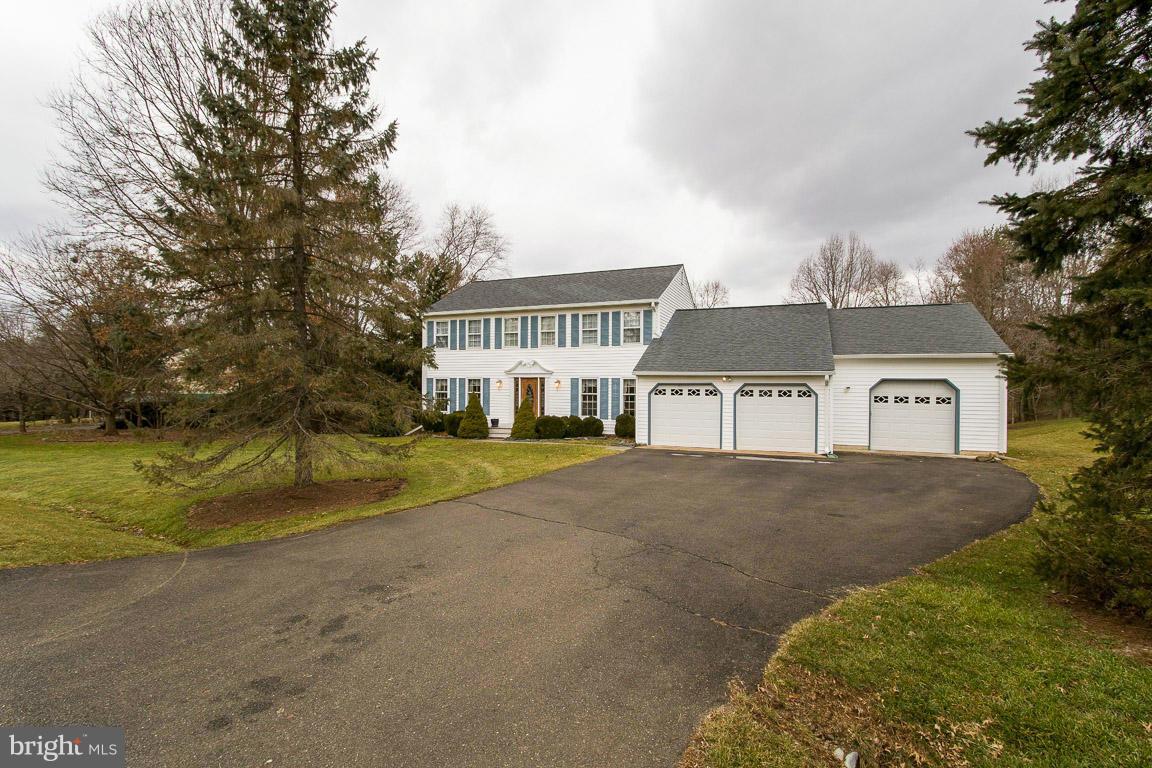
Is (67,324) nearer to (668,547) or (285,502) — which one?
(285,502)

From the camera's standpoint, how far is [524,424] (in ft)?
59.3

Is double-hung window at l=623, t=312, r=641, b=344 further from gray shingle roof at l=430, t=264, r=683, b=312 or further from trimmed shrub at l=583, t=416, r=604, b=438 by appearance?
trimmed shrub at l=583, t=416, r=604, b=438

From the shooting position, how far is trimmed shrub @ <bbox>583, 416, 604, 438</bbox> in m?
18.4

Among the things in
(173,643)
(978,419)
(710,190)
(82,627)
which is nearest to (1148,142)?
(173,643)

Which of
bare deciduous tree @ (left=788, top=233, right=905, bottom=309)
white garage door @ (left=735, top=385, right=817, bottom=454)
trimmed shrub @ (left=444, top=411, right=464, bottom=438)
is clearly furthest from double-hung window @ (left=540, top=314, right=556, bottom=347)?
bare deciduous tree @ (left=788, top=233, right=905, bottom=309)

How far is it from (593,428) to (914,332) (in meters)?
12.1

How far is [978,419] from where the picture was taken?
14.1 metres

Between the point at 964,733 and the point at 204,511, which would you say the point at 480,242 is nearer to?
the point at 204,511

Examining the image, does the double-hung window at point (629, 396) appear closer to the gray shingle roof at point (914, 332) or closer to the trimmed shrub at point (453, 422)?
the trimmed shrub at point (453, 422)

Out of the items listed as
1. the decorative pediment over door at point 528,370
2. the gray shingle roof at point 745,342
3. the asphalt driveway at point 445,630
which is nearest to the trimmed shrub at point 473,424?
the decorative pediment over door at point 528,370

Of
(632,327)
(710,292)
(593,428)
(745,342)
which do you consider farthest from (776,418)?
(710,292)

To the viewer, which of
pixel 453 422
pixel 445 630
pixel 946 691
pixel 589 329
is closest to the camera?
pixel 946 691

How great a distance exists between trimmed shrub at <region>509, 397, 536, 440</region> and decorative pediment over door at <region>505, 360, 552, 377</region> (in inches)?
75.6

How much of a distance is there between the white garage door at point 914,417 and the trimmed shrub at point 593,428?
972cm
